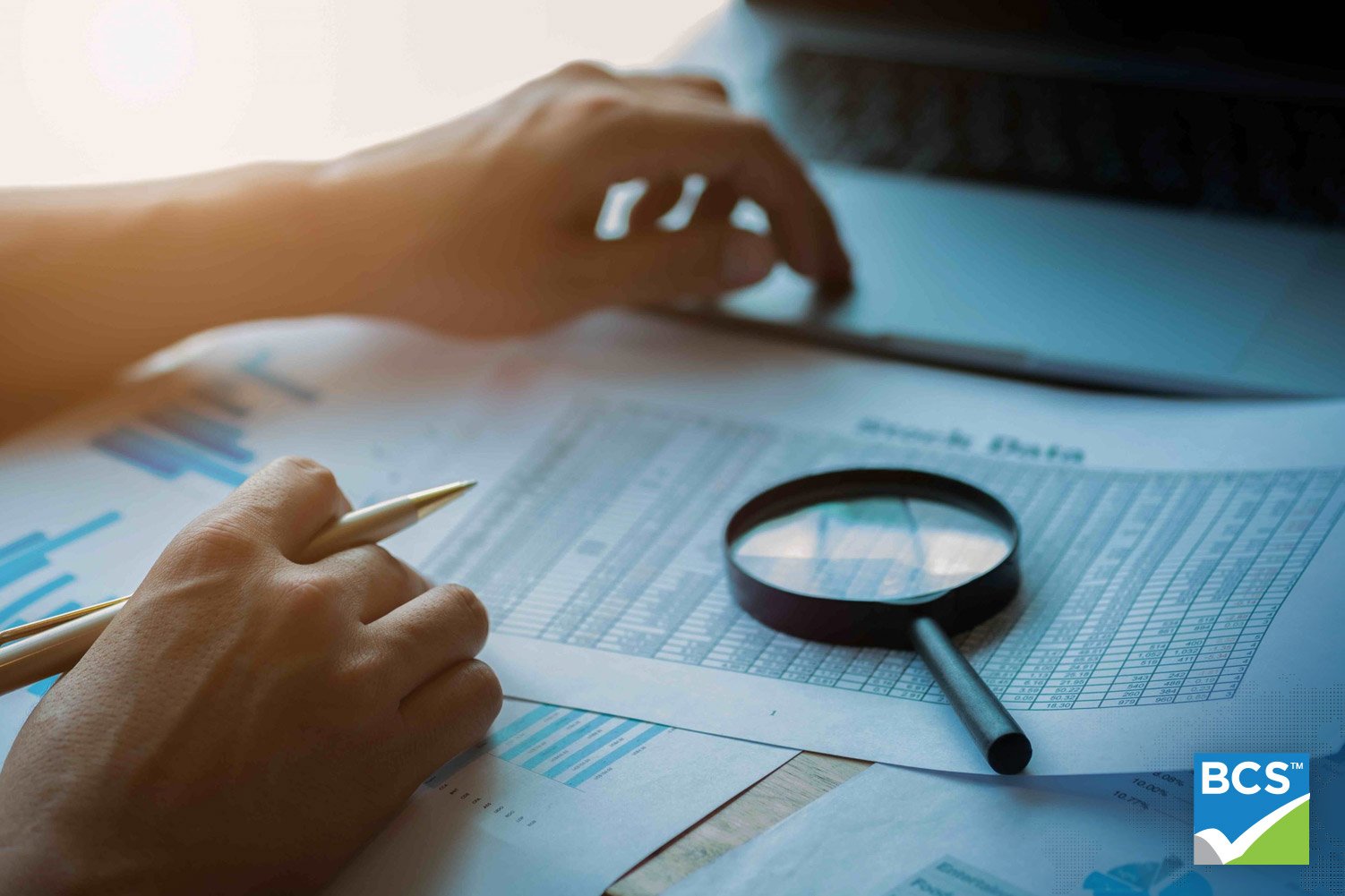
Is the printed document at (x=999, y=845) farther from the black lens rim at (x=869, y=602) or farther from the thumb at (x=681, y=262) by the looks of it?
the thumb at (x=681, y=262)

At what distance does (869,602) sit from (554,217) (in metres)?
0.55

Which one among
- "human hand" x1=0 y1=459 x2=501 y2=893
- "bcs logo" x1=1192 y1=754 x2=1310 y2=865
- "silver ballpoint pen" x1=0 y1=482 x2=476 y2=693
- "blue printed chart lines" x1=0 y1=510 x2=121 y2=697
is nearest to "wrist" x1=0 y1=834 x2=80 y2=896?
"human hand" x1=0 y1=459 x2=501 y2=893

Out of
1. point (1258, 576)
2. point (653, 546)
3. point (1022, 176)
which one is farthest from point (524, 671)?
point (1022, 176)

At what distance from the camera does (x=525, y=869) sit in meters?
0.63

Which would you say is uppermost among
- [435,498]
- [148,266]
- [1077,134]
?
[148,266]

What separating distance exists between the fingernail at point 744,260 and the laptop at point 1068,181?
35 millimetres

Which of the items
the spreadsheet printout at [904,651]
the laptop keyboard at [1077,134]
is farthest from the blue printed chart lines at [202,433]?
the laptop keyboard at [1077,134]

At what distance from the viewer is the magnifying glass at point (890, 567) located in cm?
70

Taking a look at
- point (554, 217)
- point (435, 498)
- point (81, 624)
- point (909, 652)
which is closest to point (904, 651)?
point (909, 652)

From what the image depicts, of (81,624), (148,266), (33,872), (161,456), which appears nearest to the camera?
(33,872)

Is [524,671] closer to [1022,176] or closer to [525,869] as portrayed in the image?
[525,869]

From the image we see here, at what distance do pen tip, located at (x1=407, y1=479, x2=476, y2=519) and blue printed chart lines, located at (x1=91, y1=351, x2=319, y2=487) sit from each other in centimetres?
24

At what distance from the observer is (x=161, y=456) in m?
1.02

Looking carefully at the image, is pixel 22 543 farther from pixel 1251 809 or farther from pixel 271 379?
pixel 1251 809
